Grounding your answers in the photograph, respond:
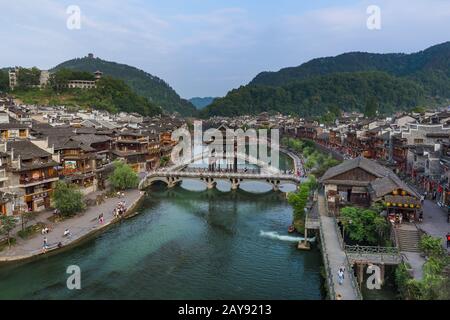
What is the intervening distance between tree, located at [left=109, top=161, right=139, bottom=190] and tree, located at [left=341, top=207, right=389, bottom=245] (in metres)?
34.8

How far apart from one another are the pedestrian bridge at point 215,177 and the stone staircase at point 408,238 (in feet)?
96.3

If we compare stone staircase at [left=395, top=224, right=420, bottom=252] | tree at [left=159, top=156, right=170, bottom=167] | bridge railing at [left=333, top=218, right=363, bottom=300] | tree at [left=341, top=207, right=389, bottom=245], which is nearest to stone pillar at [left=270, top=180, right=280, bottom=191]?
tree at [left=159, top=156, right=170, bottom=167]

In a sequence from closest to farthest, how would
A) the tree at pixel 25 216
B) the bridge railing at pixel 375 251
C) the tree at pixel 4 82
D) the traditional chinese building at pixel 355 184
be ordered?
the bridge railing at pixel 375 251
the traditional chinese building at pixel 355 184
the tree at pixel 25 216
the tree at pixel 4 82

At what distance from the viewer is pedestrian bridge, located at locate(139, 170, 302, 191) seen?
6431 centimetres

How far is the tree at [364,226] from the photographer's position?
114 feet

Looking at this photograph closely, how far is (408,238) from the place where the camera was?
3203 cm

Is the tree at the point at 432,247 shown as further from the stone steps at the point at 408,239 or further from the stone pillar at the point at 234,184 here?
the stone pillar at the point at 234,184

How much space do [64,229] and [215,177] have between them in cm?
2990

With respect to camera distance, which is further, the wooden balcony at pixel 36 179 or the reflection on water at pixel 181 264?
the wooden balcony at pixel 36 179

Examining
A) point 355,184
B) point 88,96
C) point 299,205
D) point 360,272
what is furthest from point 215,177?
point 88,96

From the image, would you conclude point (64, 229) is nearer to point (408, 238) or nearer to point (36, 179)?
point (36, 179)

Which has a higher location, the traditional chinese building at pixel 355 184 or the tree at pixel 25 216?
the traditional chinese building at pixel 355 184

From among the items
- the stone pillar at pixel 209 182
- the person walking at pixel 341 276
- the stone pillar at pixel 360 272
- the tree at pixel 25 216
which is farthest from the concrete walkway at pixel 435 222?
the tree at pixel 25 216

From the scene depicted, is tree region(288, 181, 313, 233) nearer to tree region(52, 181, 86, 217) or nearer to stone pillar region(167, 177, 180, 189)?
tree region(52, 181, 86, 217)
